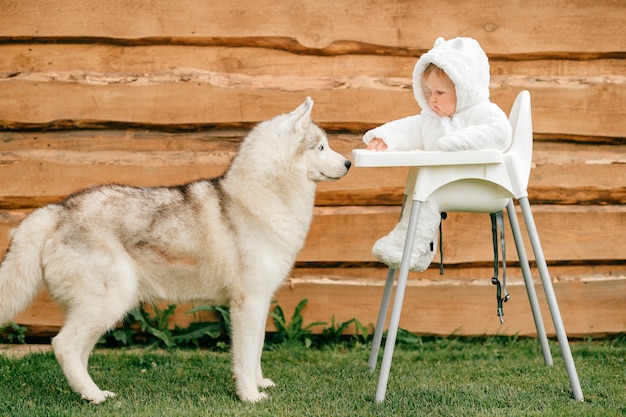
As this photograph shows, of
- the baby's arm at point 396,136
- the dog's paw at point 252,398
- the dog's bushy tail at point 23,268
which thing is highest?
the baby's arm at point 396,136

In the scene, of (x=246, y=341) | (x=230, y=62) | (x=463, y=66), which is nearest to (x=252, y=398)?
(x=246, y=341)

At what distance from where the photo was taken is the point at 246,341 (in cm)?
402

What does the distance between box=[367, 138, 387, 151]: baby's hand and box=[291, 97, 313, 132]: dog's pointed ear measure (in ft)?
1.20

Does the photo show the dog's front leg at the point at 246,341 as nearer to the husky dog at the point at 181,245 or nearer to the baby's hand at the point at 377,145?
the husky dog at the point at 181,245

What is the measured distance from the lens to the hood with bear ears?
3.75 meters

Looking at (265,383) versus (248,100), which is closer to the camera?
(265,383)

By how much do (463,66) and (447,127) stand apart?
13.0 inches

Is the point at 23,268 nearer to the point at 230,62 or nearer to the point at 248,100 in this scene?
the point at 248,100

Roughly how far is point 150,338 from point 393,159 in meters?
2.57

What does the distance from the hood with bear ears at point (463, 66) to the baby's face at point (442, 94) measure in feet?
0.17

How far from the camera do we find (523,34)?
5.28m

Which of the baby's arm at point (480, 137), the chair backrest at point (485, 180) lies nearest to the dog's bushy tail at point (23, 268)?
the chair backrest at point (485, 180)

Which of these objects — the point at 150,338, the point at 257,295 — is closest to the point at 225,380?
the point at 257,295

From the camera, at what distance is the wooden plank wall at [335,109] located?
5.19 metres
